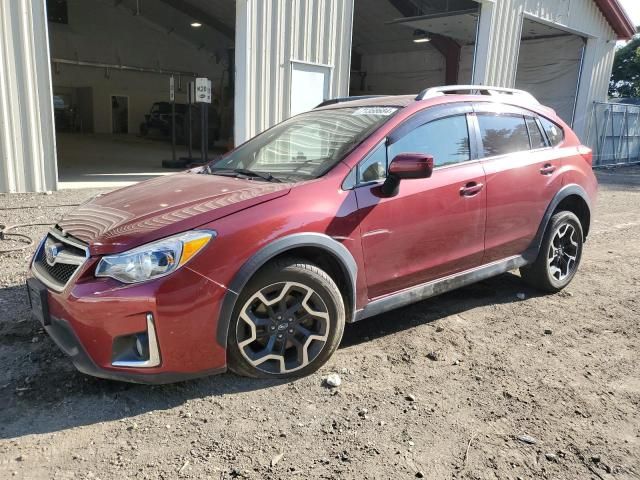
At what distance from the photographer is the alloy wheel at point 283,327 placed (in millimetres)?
2924

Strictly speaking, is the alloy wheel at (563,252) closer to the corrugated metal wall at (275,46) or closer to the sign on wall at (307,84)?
the corrugated metal wall at (275,46)

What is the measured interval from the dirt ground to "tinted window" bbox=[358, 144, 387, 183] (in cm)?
117

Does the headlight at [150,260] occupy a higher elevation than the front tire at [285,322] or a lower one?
higher

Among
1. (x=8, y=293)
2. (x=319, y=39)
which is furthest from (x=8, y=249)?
(x=319, y=39)

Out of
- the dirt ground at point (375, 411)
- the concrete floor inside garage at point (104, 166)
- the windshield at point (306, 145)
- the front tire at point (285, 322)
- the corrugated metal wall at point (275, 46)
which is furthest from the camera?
the concrete floor inside garage at point (104, 166)

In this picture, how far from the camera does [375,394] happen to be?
9.95 feet

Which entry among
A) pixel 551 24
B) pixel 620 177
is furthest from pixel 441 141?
pixel 620 177

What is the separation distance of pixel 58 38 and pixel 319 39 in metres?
19.5

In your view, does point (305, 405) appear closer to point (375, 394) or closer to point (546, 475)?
point (375, 394)

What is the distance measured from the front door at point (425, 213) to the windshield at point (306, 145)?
240mm

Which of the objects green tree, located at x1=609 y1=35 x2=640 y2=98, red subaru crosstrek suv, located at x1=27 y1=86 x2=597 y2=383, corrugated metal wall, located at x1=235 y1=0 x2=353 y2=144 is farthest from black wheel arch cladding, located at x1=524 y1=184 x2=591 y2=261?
green tree, located at x1=609 y1=35 x2=640 y2=98

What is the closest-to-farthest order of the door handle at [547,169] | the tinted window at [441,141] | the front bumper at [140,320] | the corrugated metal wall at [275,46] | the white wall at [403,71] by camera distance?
the front bumper at [140,320], the tinted window at [441,141], the door handle at [547,169], the corrugated metal wall at [275,46], the white wall at [403,71]

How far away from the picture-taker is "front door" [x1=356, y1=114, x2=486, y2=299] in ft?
10.9

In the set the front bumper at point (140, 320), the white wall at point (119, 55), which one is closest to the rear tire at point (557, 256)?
the front bumper at point (140, 320)
